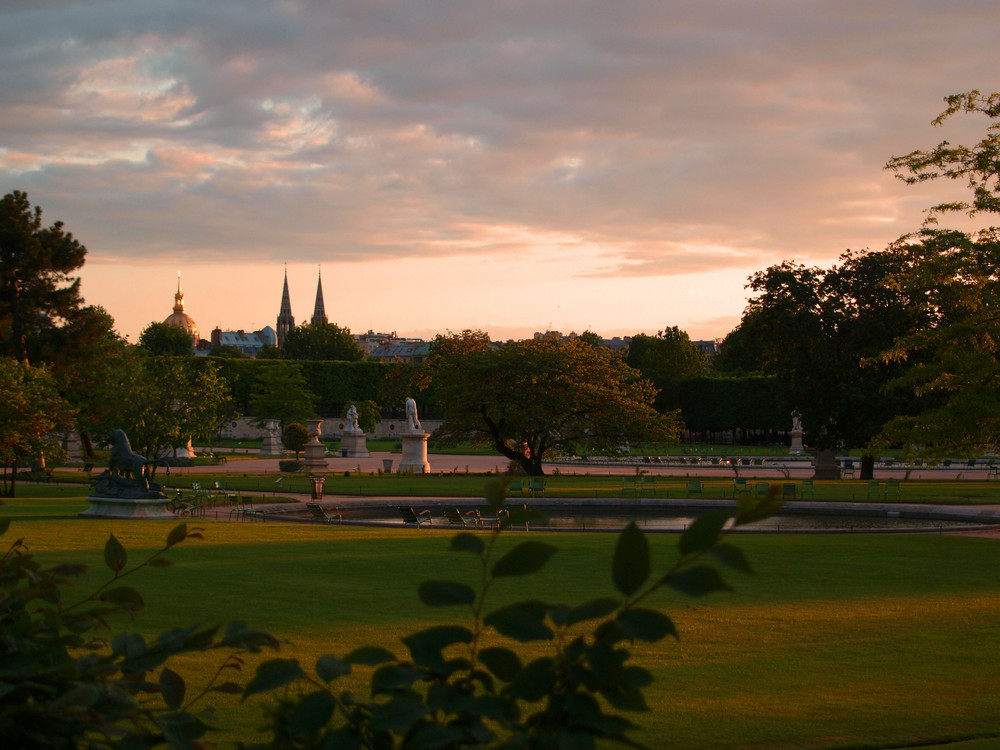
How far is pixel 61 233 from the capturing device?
4597 cm

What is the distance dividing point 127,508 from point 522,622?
24305mm

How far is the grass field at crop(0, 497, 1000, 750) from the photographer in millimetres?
7910

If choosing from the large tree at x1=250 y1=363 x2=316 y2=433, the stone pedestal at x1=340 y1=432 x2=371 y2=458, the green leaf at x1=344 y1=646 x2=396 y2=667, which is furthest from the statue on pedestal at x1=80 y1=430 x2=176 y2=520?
the large tree at x1=250 y1=363 x2=316 y2=433


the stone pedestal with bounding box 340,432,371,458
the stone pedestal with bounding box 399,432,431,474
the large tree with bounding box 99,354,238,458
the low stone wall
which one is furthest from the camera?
the low stone wall

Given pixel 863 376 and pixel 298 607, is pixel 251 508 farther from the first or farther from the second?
pixel 863 376

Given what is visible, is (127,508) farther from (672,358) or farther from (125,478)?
(672,358)

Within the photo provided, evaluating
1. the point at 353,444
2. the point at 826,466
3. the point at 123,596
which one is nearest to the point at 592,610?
the point at 123,596

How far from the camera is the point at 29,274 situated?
45.5 m

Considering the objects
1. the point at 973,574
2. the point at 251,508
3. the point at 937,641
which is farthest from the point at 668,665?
the point at 251,508

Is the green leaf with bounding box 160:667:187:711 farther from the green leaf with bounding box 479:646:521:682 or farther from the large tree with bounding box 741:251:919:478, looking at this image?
the large tree with bounding box 741:251:919:478

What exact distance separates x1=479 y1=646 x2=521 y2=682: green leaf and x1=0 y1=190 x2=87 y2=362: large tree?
46.6 metres

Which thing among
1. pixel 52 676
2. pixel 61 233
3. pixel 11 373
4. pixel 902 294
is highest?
pixel 61 233

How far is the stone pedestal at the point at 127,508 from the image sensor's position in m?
24.6

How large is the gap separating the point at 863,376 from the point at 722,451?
31512mm
